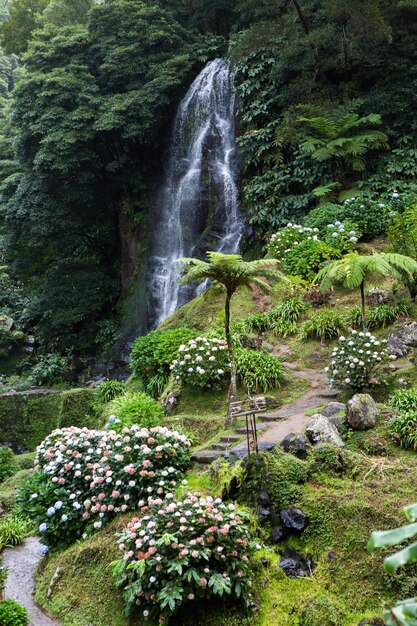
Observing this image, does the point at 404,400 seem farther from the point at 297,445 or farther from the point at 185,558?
the point at 185,558

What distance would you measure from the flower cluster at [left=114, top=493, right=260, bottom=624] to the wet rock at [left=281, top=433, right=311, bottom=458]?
3.18 ft

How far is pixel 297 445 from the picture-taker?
17.6ft

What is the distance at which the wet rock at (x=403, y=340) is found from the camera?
7.67 m

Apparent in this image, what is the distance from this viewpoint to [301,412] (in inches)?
287

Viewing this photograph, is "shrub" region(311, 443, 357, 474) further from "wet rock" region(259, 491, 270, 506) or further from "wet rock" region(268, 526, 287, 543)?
"wet rock" region(268, 526, 287, 543)

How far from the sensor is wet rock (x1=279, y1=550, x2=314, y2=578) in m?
4.46

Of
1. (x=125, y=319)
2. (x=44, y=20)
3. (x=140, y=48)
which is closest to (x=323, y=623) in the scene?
(x=125, y=319)

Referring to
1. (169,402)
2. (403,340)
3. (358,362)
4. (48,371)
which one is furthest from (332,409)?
(48,371)

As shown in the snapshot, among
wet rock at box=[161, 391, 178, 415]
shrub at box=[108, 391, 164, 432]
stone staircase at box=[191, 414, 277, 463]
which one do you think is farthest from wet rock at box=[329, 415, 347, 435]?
wet rock at box=[161, 391, 178, 415]

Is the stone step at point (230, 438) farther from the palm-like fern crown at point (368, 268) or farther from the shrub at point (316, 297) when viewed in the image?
the shrub at point (316, 297)

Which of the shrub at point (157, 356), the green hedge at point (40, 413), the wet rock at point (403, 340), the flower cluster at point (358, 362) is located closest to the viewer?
the flower cluster at point (358, 362)

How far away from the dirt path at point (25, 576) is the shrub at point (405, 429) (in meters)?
3.88

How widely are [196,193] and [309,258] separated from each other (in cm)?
700

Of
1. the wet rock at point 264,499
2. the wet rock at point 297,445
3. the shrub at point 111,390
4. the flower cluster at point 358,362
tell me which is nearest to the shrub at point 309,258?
the flower cluster at point 358,362
